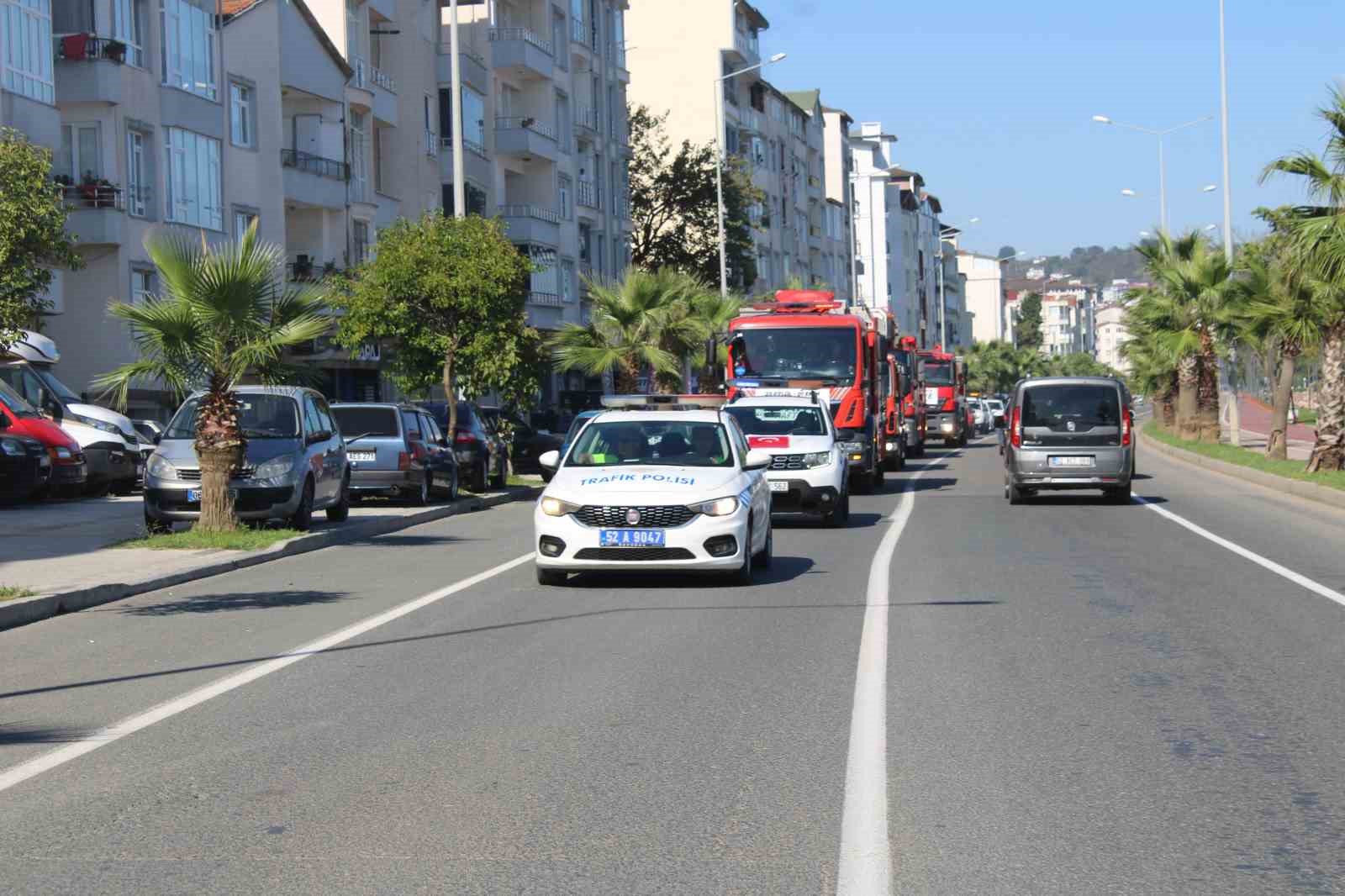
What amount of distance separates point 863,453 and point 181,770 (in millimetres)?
24332

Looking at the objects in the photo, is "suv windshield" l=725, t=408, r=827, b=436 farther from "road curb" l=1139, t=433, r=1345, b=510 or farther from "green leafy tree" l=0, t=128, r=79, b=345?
"green leafy tree" l=0, t=128, r=79, b=345

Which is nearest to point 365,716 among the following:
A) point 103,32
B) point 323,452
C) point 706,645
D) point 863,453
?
point 706,645

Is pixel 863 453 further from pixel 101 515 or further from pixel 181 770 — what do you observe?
pixel 181 770

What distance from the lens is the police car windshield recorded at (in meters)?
16.5

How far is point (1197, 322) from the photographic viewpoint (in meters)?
52.8

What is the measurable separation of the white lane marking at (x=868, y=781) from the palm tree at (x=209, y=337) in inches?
370

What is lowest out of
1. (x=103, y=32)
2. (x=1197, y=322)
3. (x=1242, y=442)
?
(x=1242, y=442)

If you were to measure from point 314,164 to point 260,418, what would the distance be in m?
26.7

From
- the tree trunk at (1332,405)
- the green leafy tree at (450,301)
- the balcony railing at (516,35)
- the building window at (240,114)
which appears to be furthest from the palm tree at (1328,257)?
the balcony railing at (516,35)

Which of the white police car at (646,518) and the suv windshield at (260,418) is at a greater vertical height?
the suv windshield at (260,418)

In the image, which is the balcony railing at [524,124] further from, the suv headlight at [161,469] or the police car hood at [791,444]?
the suv headlight at [161,469]

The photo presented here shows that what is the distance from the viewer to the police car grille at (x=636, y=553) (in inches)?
596

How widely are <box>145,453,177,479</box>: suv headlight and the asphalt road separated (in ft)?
18.3

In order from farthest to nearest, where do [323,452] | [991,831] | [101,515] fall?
[101,515], [323,452], [991,831]
